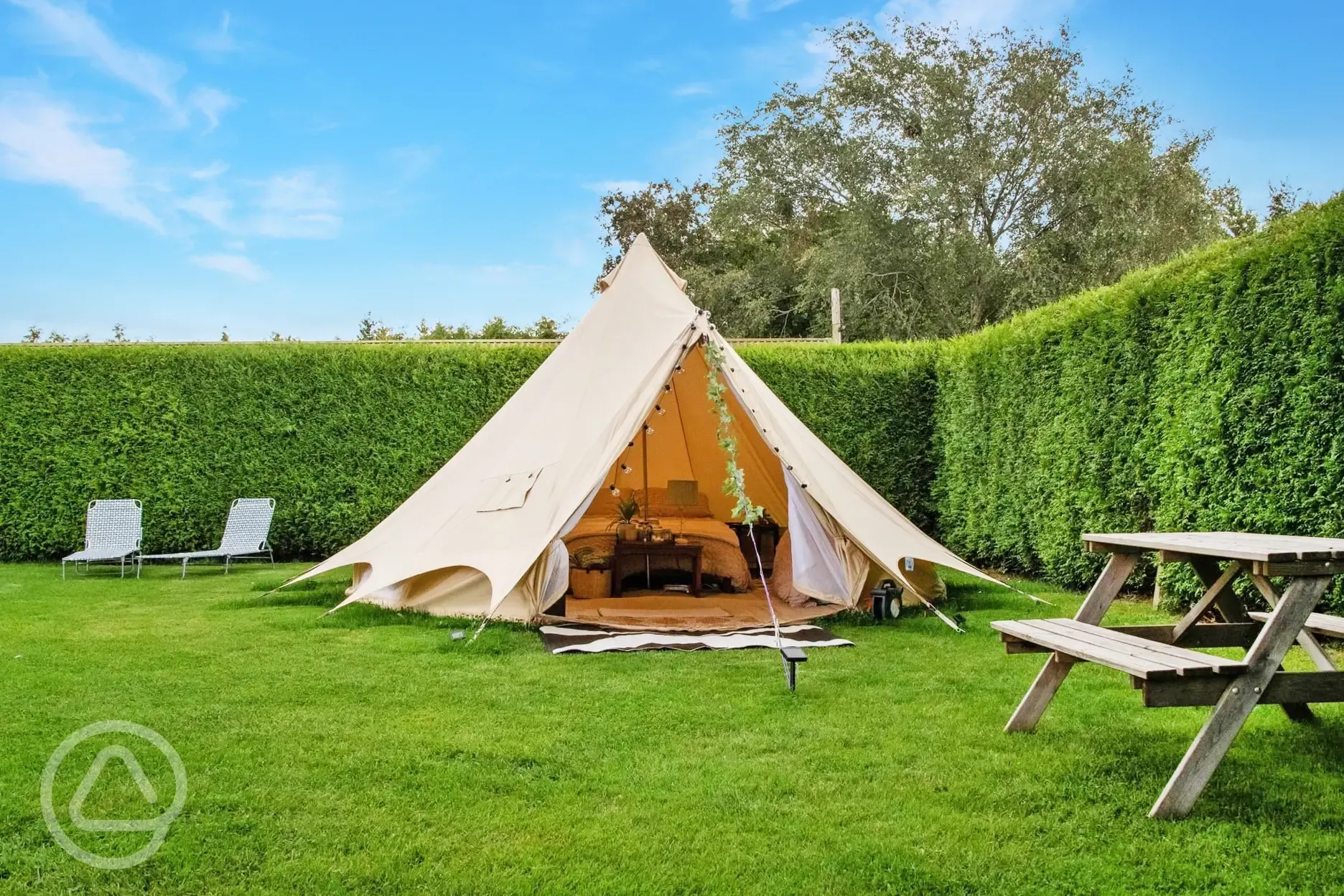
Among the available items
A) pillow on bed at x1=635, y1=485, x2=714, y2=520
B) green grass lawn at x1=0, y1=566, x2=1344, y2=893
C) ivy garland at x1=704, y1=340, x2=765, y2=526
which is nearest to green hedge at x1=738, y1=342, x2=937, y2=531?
pillow on bed at x1=635, y1=485, x2=714, y2=520

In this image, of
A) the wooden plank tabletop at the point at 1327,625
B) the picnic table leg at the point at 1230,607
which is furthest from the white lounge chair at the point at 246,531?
the wooden plank tabletop at the point at 1327,625

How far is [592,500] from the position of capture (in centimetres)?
659

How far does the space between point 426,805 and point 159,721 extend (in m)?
1.39

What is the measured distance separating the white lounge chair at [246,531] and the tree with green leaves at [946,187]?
10190mm

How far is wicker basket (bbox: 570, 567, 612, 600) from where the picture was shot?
269 inches

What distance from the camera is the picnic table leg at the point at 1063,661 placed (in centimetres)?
335

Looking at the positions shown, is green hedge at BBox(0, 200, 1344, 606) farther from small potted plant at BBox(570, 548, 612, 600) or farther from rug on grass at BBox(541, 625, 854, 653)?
small potted plant at BBox(570, 548, 612, 600)

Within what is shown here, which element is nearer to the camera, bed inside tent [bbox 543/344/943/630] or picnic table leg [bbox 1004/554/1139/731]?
picnic table leg [bbox 1004/554/1139/731]

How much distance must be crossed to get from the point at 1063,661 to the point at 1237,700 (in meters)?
→ 0.71

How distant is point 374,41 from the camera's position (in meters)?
9.36

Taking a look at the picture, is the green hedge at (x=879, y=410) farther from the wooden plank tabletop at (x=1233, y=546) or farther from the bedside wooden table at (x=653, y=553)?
the wooden plank tabletop at (x=1233, y=546)

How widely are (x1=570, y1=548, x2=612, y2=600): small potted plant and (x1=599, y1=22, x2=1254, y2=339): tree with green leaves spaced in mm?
10315

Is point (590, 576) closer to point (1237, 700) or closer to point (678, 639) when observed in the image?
point (678, 639)

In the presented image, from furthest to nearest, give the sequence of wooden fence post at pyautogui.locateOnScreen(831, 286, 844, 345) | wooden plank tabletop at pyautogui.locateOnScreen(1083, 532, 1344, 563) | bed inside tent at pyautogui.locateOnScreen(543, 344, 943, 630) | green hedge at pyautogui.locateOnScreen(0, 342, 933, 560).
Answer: wooden fence post at pyautogui.locateOnScreen(831, 286, 844, 345)
green hedge at pyautogui.locateOnScreen(0, 342, 933, 560)
bed inside tent at pyautogui.locateOnScreen(543, 344, 943, 630)
wooden plank tabletop at pyautogui.locateOnScreen(1083, 532, 1344, 563)
